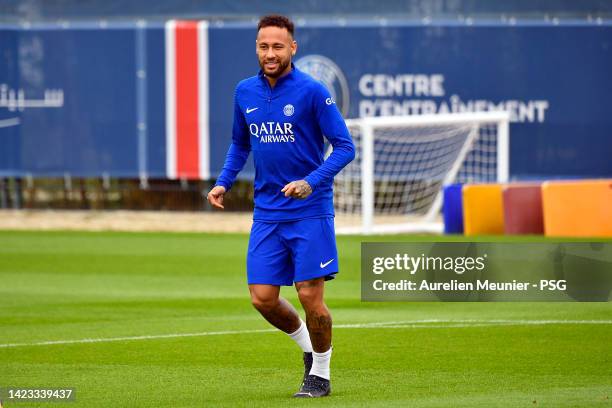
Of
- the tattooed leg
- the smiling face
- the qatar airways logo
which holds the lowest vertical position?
the tattooed leg

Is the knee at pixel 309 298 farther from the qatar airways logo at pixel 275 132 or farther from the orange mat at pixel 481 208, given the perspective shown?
the orange mat at pixel 481 208

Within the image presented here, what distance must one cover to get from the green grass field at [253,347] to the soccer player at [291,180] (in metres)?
0.55

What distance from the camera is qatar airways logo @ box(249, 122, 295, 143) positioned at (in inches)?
305

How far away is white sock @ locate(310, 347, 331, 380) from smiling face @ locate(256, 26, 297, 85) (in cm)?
165

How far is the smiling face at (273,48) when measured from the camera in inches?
303

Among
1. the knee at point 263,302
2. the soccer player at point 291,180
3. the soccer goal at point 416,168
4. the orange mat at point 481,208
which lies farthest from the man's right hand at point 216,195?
the soccer goal at point 416,168

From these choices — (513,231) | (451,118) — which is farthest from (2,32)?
(513,231)

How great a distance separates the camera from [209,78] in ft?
80.5

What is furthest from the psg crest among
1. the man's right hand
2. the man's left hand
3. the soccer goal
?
the man's left hand

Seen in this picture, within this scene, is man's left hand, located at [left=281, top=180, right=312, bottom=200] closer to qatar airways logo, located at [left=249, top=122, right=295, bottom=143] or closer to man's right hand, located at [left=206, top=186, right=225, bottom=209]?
qatar airways logo, located at [left=249, top=122, right=295, bottom=143]

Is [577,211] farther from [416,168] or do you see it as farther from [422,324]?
[422,324]

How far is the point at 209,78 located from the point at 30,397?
17.0 m

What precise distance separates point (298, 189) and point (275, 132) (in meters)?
0.47

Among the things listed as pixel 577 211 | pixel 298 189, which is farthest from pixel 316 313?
pixel 577 211
